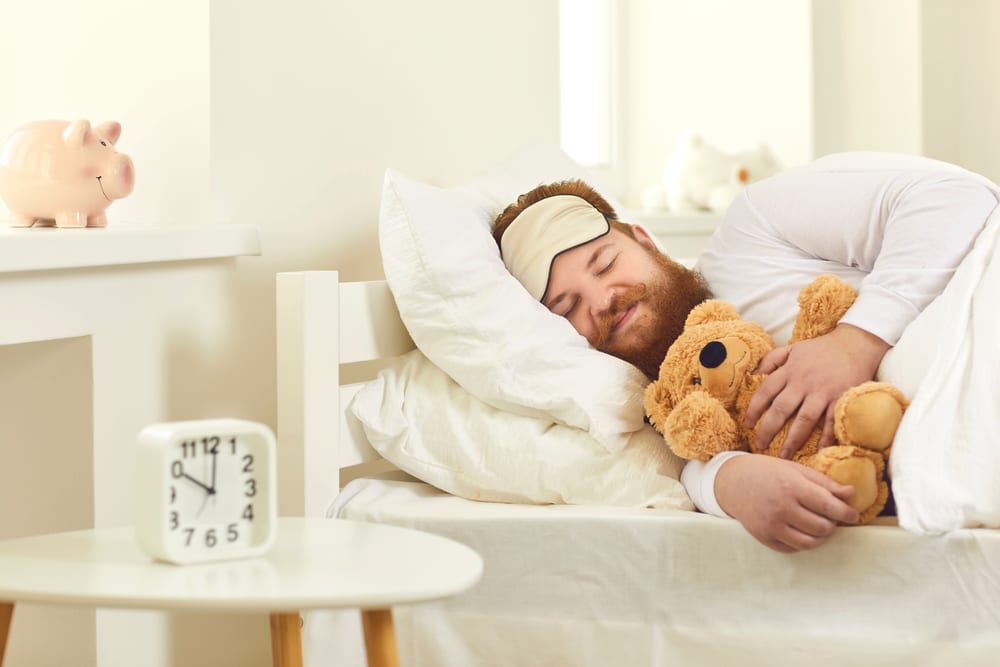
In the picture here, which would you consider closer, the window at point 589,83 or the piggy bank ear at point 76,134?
the piggy bank ear at point 76,134

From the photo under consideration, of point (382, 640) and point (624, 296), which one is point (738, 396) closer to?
point (624, 296)

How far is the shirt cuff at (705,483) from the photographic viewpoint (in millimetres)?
1044

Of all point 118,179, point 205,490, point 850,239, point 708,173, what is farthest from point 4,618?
point 708,173

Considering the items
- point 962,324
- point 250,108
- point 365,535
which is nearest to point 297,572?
point 365,535

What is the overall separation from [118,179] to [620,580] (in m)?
0.65

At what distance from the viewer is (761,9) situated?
289 cm

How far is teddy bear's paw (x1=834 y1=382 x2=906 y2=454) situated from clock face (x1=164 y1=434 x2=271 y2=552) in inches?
19.7

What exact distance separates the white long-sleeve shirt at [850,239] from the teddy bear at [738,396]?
31 millimetres

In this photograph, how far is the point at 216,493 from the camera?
77 centimetres

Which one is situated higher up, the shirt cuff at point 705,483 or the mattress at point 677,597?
the shirt cuff at point 705,483

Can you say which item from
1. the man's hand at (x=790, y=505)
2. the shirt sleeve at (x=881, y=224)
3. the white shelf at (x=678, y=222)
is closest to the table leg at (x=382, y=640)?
the man's hand at (x=790, y=505)

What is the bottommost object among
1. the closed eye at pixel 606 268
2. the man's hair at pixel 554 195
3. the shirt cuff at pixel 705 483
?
the shirt cuff at pixel 705 483

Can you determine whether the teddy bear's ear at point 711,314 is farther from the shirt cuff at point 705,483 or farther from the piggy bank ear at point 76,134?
the piggy bank ear at point 76,134

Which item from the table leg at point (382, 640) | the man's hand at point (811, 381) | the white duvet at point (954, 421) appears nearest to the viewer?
the table leg at point (382, 640)
